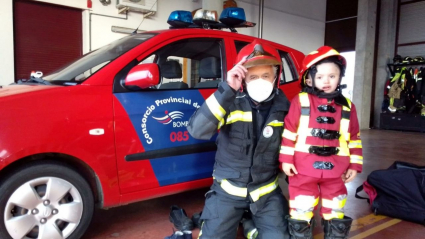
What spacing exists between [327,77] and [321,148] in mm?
429

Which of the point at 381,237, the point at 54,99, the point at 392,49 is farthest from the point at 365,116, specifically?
the point at 54,99

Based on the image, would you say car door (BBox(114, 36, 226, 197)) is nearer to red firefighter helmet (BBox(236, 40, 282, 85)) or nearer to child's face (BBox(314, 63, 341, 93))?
red firefighter helmet (BBox(236, 40, 282, 85))

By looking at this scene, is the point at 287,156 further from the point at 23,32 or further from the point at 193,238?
the point at 23,32

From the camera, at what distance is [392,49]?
11727mm

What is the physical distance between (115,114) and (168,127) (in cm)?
39

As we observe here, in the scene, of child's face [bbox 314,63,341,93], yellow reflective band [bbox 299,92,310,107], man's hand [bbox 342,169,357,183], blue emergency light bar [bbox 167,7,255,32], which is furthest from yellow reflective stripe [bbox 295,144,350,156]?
blue emergency light bar [bbox 167,7,255,32]

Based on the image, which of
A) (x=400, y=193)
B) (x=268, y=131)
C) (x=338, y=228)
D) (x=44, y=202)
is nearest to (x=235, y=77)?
(x=268, y=131)

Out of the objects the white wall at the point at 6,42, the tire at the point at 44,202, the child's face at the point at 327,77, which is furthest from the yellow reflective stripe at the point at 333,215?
the white wall at the point at 6,42

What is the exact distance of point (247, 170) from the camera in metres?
1.95

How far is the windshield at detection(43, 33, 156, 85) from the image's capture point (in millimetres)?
2189

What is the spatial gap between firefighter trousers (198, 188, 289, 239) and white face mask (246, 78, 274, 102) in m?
0.64

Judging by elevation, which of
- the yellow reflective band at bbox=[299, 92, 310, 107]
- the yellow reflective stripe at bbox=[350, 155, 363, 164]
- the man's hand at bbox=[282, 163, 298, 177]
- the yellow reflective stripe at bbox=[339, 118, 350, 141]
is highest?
the yellow reflective band at bbox=[299, 92, 310, 107]

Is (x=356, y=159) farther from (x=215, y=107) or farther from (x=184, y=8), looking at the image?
(x=184, y=8)

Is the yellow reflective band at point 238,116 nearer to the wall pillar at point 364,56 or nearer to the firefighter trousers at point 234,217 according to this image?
the firefighter trousers at point 234,217
